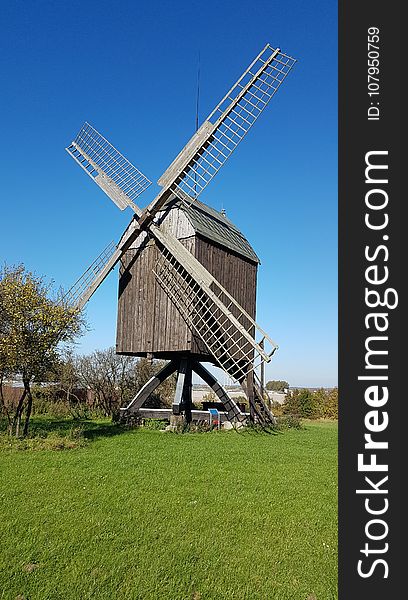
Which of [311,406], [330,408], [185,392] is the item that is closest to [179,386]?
[185,392]

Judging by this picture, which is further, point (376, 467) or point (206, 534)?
point (206, 534)

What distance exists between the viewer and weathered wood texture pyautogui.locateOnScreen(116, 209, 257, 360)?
16.8m

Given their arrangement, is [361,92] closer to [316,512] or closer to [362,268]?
[362,268]

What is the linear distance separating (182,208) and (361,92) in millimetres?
13215

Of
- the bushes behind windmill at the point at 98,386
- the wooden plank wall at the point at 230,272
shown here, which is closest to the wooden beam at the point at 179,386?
the wooden plank wall at the point at 230,272

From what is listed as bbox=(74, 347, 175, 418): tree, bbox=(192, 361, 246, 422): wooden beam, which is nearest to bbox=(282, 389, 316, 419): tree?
bbox=(74, 347, 175, 418): tree

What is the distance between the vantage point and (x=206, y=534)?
239 inches

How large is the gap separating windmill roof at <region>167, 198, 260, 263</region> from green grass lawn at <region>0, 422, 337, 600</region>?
8841 mm

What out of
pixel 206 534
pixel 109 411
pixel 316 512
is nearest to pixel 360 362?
pixel 206 534

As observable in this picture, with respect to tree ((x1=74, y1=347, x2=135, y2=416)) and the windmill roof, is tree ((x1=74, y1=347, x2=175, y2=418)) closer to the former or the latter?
tree ((x1=74, y1=347, x2=135, y2=416))

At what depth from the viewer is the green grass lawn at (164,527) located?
4793 mm

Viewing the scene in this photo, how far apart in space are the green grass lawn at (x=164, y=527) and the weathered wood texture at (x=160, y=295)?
20.9ft

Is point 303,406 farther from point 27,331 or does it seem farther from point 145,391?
point 27,331

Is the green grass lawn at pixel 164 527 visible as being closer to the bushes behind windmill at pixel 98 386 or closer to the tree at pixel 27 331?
the tree at pixel 27 331
